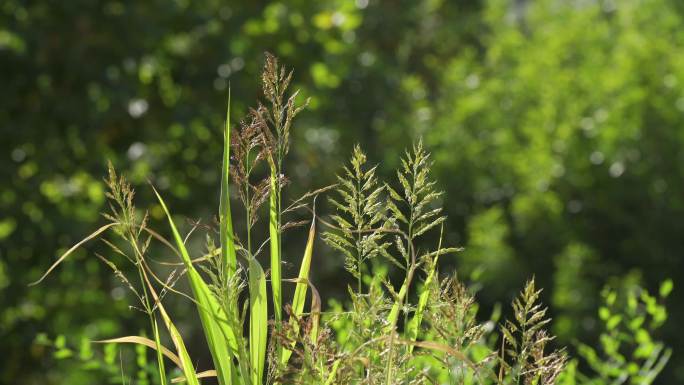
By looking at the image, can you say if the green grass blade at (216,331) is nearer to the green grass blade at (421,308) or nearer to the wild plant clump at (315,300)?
the wild plant clump at (315,300)

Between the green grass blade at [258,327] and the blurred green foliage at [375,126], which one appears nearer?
the green grass blade at [258,327]

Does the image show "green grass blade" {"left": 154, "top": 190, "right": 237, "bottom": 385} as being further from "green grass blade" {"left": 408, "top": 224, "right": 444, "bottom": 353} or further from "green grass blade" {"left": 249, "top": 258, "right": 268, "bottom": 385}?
"green grass blade" {"left": 408, "top": 224, "right": 444, "bottom": 353}

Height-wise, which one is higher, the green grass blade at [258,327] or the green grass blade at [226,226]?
the green grass blade at [226,226]

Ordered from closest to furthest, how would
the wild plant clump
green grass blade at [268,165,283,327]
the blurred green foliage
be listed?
the wild plant clump → green grass blade at [268,165,283,327] → the blurred green foliage

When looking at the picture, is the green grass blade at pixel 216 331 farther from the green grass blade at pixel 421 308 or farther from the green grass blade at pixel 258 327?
the green grass blade at pixel 421 308

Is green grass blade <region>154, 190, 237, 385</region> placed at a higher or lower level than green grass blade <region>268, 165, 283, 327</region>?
lower

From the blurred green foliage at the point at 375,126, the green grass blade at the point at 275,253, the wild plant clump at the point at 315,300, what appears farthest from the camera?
the blurred green foliage at the point at 375,126

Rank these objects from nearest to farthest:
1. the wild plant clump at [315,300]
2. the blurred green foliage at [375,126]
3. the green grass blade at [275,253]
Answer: the wild plant clump at [315,300], the green grass blade at [275,253], the blurred green foliage at [375,126]

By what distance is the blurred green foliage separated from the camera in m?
5.22

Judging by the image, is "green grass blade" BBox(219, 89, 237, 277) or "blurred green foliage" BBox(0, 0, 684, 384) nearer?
"green grass blade" BBox(219, 89, 237, 277)

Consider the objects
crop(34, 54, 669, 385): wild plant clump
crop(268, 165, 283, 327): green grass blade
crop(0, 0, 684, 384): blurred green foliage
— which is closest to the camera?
crop(34, 54, 669, 385): wild plant clump

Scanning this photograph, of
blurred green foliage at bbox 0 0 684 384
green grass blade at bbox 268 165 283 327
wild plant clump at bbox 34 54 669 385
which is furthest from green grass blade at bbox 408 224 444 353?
Answer: blurred green foliage at bbox 0 0 684 384

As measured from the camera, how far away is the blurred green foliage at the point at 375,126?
17.1 feet

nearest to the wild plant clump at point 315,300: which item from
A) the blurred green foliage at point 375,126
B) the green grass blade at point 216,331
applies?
the green grass blade at point 216,331
